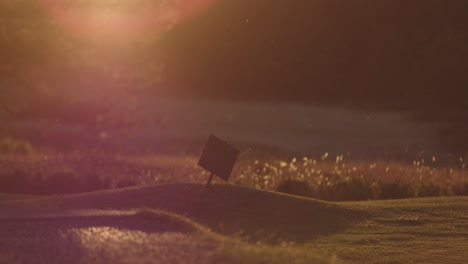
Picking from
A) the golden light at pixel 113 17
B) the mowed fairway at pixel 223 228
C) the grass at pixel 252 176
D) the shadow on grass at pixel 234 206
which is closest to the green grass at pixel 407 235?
the mowed fairway at pixel 223 228

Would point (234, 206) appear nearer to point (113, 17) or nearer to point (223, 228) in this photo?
point (223, 228)

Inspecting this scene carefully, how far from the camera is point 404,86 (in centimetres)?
4191

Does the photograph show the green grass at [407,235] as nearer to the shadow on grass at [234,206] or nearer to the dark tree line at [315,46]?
the shadow on grass at [234,206]

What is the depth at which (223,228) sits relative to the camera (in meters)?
13.2

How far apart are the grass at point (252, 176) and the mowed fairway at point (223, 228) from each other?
10.9 feet

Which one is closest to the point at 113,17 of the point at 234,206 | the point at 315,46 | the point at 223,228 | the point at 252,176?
the point at 252,176

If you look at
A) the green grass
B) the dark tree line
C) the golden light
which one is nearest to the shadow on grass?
the green grass

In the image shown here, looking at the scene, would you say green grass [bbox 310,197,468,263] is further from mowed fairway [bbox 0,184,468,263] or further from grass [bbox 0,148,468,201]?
grass [bbox 0,148,468,201]

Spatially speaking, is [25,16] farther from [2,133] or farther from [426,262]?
[426,262]

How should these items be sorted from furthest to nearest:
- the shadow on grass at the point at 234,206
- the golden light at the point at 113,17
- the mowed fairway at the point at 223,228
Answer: the golden light at the point at 113,17 → the shadow on grass at the point at 234,206 → the mowed fairway at the point at 223,228

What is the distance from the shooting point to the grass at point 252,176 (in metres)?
20.6

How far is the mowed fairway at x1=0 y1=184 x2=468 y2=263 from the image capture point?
9.27 m

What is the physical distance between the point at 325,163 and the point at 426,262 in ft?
43.2

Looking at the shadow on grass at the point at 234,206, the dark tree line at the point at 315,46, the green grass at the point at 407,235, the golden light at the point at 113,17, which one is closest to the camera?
the green grass at the point at 407,235
